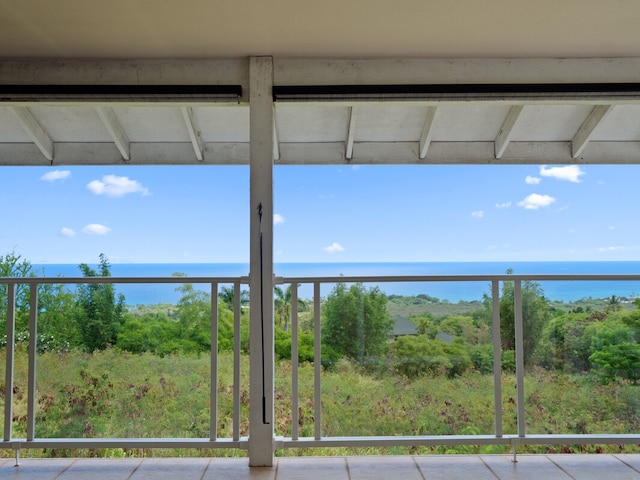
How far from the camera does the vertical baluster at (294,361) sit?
10.3 feet

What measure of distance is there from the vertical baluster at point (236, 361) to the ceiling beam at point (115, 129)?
4.85 feet

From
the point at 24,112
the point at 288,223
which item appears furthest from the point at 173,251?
the point at 24,112

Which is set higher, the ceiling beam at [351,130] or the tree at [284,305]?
the ceiling beam at [351,130]

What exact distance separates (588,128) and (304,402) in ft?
9.24

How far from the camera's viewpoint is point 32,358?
3141 mm

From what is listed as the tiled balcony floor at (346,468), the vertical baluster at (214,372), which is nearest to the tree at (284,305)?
the vertical baluster at (214,372)

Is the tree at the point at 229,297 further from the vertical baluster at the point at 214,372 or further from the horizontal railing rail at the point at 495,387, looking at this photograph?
the horizontal railing rail at the point at 495,387

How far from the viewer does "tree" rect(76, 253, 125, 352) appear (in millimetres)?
3133

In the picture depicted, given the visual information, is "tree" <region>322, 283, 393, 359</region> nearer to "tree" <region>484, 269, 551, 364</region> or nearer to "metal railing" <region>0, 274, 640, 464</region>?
"metal railing" <region>0, 274, 640, 464</region>

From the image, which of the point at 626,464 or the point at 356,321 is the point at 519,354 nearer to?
the point at 626,464

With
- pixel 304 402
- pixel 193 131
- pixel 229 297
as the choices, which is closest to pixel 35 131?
pixel 193 131

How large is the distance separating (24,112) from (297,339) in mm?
2429

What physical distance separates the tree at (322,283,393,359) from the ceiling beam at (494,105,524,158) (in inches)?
64.7

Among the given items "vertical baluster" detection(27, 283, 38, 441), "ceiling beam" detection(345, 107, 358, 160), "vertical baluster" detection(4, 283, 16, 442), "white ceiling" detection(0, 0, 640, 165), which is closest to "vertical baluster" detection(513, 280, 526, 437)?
"white ceiling" detection(0, 0, 640, 165)
